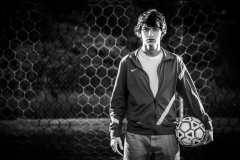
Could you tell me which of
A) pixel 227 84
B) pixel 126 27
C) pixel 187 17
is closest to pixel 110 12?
pixel 126 27

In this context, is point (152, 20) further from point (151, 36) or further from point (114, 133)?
point (114, 133)

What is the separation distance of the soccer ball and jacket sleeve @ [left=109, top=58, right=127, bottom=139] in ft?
0.80

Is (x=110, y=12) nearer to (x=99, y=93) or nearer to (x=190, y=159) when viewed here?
(x=99, y=93)

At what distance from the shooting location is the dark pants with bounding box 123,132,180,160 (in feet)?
2.73

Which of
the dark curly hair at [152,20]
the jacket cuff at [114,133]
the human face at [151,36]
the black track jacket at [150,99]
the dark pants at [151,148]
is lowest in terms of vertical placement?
the dark pants at [151,148]

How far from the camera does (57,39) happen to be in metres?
2.01

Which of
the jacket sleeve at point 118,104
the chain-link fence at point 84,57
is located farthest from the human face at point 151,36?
the chain-link fence at point 84,57

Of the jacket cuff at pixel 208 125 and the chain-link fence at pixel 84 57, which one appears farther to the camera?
the chain-link fence at pixel 84 57

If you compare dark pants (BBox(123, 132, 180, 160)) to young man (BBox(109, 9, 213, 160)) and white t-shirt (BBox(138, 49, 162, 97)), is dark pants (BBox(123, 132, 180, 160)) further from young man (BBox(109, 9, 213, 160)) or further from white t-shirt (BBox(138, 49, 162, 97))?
white t-shirt (BBox(138, 49, 162, 97))

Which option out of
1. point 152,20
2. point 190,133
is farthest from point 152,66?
point 190,133

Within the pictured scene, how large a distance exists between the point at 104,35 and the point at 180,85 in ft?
4.19

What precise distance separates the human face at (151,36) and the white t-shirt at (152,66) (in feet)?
0.15

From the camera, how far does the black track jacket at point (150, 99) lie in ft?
2.78

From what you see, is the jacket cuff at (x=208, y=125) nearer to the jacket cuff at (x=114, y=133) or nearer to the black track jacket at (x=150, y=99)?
the black track jacket at (x=150, y=99)
